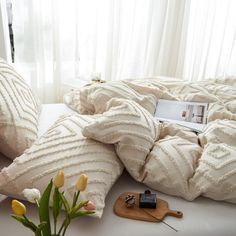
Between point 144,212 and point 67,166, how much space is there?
0.28 m

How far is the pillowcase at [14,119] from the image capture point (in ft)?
3.67

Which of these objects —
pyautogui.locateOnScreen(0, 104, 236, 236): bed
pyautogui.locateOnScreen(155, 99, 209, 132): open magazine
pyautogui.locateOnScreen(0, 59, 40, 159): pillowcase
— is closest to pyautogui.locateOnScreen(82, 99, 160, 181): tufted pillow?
pyautogui.locateOnScreen(0, 104, 236, 236): bed

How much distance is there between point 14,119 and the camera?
1.14 meters

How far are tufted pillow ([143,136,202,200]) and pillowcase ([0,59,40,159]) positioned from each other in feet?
1.48

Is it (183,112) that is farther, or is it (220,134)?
(183,112)

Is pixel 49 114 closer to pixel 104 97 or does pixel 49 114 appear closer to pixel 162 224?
pixel 104 97

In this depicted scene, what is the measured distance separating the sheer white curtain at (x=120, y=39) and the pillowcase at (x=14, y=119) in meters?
0.87

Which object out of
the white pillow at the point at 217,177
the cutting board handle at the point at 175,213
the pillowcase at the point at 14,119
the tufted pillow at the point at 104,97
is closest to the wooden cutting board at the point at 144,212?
the cutting board handle at the point at 175,213

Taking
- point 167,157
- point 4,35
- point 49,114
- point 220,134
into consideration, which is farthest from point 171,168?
point 4,35

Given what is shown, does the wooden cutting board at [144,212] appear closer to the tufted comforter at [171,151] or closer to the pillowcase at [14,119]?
the tufted comforter at [171,151]

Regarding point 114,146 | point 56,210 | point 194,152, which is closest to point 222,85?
point 194,152

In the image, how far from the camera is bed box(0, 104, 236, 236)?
917mm

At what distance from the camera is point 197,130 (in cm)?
140

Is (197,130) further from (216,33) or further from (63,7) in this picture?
(216,33)
